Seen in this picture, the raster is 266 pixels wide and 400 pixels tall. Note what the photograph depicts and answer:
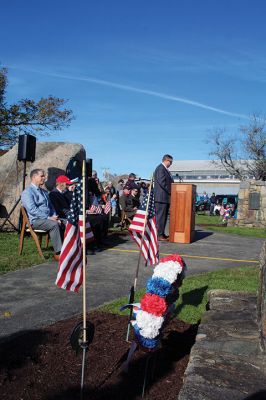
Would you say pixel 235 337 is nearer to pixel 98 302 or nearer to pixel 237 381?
pixel 237 381

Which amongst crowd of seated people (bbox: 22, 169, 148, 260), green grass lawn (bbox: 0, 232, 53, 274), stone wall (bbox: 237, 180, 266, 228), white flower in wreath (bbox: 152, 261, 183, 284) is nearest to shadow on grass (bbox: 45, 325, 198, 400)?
white flower in wreath (bbox: 152, 261, 183, 284)

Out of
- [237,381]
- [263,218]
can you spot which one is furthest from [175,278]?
[263,218]

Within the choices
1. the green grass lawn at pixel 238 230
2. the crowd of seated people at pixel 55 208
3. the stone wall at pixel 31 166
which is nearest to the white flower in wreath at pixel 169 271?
the crowd of seated people at pixel 55 208

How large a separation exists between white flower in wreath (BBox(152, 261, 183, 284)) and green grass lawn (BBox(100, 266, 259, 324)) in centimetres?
140

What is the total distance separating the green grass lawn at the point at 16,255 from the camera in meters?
6.75

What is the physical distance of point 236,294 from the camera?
4.68 meters

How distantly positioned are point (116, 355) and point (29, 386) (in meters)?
0.81

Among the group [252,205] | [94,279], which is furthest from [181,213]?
[252,205]

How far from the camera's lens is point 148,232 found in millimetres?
4316

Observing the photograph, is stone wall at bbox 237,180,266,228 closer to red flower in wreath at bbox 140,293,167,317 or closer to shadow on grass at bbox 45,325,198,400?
shadow on grass at bbox 45,325,198,400

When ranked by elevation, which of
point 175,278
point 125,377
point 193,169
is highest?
point 193,169

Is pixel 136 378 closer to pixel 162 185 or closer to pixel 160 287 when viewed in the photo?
pixel 160 287

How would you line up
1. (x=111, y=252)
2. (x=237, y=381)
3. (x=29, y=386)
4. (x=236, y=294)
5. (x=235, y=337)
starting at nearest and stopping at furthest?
1. (x=237, y=381)
2. (x=29, y=386)
3. (x=235, y=337)
4. (x=236, y=294)
5. (x=111, y=252)

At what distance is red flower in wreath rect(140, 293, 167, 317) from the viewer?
9.40ft
